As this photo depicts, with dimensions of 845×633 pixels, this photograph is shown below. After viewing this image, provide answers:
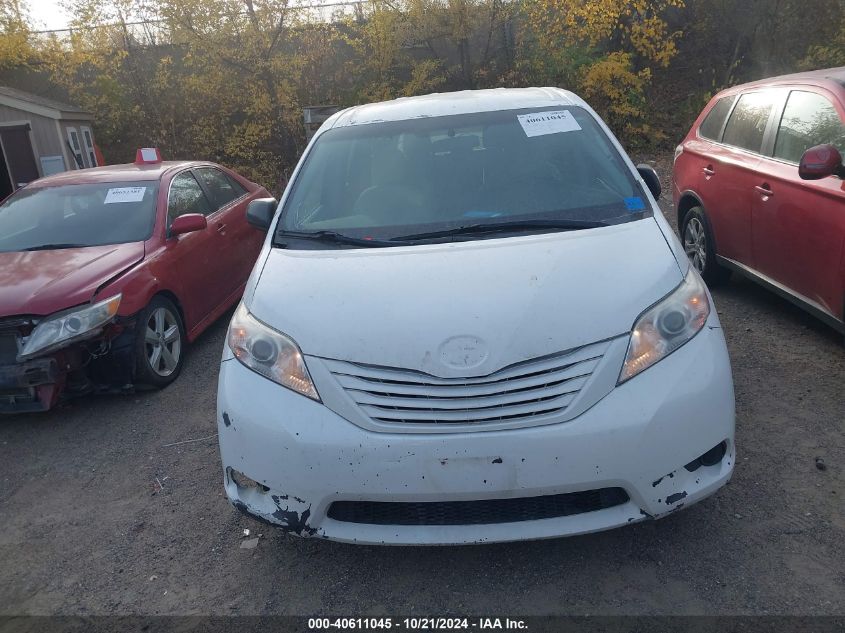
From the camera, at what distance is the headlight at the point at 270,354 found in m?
2.67

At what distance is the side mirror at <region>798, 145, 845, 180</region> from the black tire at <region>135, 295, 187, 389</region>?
13.9 feet

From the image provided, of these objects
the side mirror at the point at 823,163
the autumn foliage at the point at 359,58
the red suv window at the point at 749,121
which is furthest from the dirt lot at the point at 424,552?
the autumn foliage at the point at 359,58

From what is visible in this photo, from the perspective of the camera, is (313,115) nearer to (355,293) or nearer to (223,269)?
(223,269)

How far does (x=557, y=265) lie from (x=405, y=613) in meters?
1.47

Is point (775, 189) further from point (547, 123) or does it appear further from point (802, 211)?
point (547, 123)

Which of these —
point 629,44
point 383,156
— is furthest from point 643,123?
point 383,156

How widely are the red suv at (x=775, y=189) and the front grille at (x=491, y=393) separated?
242 centimetres

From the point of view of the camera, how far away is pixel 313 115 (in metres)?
11.7

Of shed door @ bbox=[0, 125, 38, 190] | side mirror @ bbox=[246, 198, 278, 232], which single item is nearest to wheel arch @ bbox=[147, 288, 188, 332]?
side mirror @ bbox=[246, 198, 278, 232]

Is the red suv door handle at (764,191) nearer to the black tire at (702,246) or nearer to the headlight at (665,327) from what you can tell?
the black tire at (702,246)

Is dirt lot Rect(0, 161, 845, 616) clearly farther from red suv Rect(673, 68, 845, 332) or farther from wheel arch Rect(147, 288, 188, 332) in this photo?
wheel arch Rect(147, 288, 188, 332)

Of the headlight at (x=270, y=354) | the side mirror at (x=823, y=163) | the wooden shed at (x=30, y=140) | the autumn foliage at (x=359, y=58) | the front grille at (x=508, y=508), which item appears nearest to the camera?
the front grille at (x=508, y=508)

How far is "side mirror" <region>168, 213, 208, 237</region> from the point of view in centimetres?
536

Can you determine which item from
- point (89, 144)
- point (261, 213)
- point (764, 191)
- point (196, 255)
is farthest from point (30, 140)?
point (764, 191)
